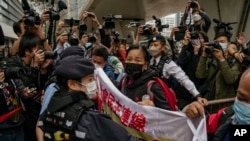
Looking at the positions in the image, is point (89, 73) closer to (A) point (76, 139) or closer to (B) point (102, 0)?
(A) point (76, 139)

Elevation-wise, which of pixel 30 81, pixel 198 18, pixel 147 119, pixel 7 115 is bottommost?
pixel 7 115

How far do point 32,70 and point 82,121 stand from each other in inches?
76.6

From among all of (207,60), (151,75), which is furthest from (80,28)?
(151,75)

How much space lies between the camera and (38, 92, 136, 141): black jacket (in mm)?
2326

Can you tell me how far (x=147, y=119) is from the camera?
10.6 ft

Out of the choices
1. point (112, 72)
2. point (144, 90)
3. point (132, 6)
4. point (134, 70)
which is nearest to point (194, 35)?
point (112, 72)

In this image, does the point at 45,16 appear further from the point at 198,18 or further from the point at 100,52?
the point at 198,18

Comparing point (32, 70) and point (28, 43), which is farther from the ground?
point (28, 43)

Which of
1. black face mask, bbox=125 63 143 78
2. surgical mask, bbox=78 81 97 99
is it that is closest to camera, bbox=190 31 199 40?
black face mask, bbox=125 63 143 78

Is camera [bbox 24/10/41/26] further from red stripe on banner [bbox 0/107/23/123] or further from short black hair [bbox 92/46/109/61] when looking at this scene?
red stripe on banner [bbox 0/107/23/123]

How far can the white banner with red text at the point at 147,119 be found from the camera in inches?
116

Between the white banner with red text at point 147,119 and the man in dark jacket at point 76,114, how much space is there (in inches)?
26.6

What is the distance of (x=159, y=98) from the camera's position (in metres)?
3.43

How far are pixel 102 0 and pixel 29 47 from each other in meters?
18.6
